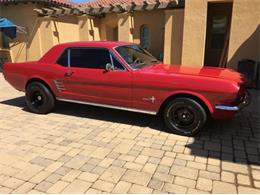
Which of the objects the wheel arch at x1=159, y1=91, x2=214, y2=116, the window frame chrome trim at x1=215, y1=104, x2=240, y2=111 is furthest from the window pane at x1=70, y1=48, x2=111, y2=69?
the window frame chrome trim at x1=215, y1=104, x2=240, y2=111

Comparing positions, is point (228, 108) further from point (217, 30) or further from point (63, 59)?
point (217, 30)

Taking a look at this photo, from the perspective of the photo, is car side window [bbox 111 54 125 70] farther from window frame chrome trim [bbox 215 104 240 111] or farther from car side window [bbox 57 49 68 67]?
window frame chrome trim [bbox 215 104 240 111]

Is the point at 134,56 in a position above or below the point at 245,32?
below

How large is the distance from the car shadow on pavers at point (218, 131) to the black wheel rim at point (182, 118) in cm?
25

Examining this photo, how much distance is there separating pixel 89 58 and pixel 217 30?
30.8 ft

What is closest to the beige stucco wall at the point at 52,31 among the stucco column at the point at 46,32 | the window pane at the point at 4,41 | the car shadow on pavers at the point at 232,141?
the stucco column at the point at 46,32

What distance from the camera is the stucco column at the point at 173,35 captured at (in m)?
10.4

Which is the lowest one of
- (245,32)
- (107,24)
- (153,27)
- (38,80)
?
(38,80)

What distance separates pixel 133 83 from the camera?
502cm

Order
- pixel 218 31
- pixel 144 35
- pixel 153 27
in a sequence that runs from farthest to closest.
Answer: pixel 144 35 < pixel 153 27 < pixel 218 31

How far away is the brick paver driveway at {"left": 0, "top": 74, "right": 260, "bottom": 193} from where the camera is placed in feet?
10.9

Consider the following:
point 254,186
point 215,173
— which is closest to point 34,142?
point 215,173

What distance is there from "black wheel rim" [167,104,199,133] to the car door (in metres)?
0.87

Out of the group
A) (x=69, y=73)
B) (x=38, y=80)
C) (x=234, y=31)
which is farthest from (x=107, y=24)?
(x=69, y=73)
